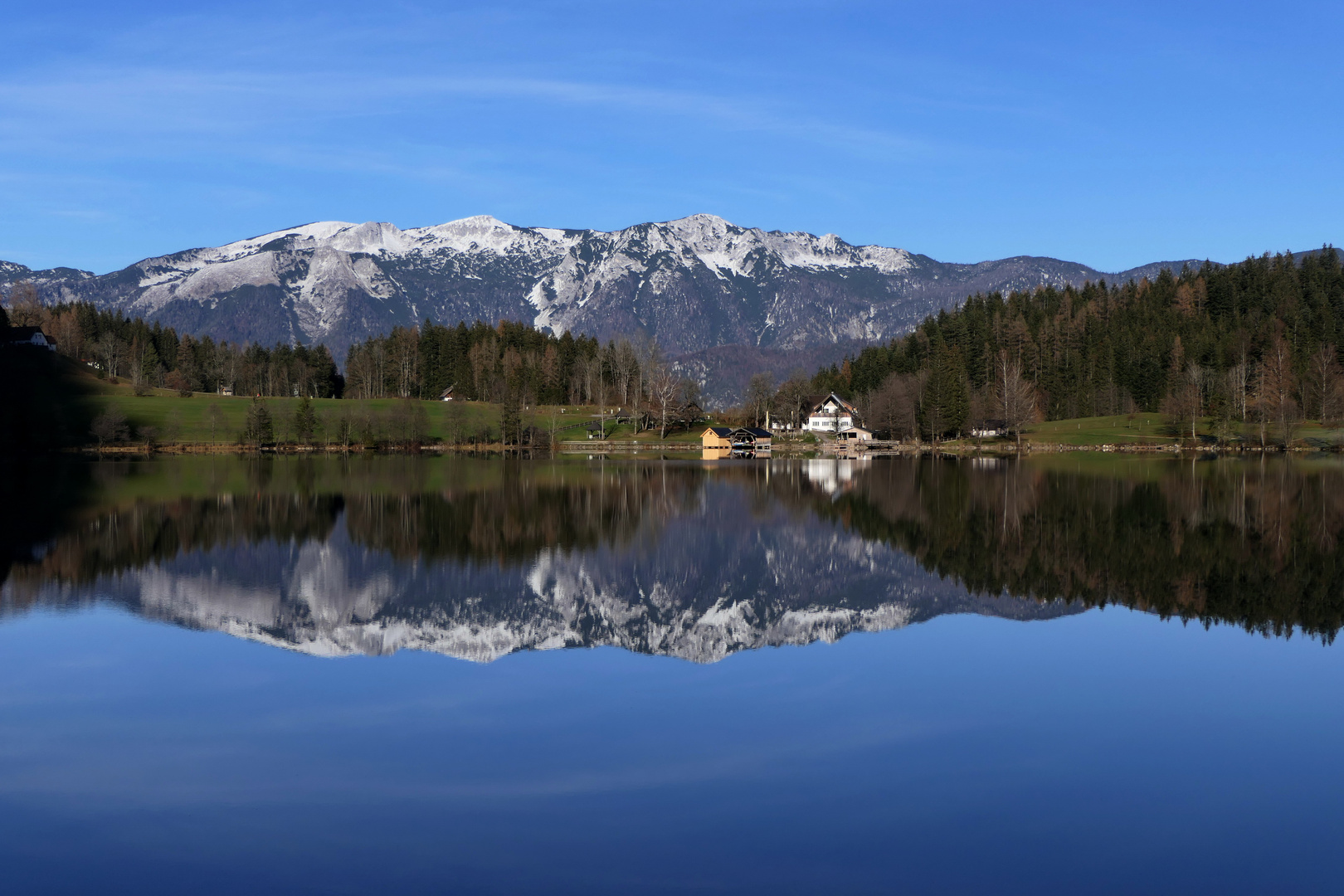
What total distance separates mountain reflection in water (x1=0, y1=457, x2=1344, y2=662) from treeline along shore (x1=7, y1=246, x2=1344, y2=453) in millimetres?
72189

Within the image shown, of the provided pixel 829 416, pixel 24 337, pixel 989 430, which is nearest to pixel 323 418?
pixel 24 337

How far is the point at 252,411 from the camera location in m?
116

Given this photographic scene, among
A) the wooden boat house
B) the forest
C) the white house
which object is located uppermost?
the forest

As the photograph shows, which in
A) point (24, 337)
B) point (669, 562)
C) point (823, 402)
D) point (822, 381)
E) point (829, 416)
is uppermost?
point (24, 337)

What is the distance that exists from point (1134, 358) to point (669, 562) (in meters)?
129

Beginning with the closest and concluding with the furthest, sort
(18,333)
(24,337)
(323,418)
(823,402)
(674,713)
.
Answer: (674,713), (323,418), (18,333), (24,337), (823,402)

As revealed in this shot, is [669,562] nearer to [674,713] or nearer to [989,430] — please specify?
[674,713]

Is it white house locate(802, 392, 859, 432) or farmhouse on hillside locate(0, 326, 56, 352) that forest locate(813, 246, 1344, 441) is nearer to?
white house locate(802, 392, 859, 432)

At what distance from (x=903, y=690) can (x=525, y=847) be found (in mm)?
6905

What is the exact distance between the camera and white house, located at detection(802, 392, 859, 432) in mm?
149150

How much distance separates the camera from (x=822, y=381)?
544ft

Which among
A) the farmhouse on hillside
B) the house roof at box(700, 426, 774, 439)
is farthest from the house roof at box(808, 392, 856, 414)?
the farmhouse on hillside

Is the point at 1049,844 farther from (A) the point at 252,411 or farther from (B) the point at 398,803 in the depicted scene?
(A) the point at 252,411

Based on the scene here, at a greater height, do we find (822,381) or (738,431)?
(822,381)
